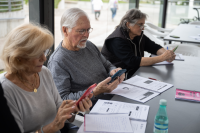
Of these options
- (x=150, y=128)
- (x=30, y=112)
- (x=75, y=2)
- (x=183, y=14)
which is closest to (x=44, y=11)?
(x=75, y=2)

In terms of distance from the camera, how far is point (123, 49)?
2430mm

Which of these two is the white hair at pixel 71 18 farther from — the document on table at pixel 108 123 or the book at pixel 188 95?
the book at pixel 188 95

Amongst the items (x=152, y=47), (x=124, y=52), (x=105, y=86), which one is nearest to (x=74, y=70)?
(x=105, y=86)

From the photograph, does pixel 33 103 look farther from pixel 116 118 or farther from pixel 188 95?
pixel 188 95

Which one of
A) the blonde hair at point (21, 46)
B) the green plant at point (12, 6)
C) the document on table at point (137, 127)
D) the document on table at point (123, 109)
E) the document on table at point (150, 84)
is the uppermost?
the green plant at point (12, 6)

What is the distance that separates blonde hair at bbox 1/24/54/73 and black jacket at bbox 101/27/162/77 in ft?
4.35

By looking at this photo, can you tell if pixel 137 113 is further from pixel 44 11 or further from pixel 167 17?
pixel 167 17

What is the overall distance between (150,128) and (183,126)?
0.63 feet

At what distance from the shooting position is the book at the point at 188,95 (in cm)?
160

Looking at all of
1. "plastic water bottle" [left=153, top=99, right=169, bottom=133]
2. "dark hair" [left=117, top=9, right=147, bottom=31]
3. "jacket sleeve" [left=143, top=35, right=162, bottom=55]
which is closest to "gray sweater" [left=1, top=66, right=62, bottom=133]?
"plastic water bottle" [left=153, top=99, right=169, bottom=133]

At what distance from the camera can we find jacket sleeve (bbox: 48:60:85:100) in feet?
5.64

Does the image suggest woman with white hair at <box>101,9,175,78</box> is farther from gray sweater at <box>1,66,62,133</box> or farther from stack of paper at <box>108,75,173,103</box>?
gray sweater at <box>1,66,62,133</box>

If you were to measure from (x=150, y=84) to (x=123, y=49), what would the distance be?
2.25ft

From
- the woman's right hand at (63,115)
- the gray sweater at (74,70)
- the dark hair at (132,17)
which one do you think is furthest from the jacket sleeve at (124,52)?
the woman's right hand at (63,115)
